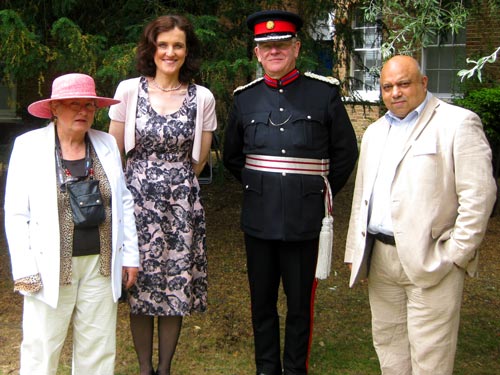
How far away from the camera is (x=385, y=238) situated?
321 cm

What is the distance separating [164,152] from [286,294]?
111cm

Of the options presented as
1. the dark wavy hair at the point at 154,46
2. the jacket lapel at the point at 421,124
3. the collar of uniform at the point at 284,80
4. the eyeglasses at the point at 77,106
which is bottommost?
the jacket lapel at the point at 421,124

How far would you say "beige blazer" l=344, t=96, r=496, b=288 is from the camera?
295cm

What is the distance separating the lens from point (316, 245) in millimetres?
3793

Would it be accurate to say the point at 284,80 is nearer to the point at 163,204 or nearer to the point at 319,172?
the point at 319,172

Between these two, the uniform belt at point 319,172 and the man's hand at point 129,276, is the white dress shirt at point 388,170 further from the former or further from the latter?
the man's hand at point 129,276

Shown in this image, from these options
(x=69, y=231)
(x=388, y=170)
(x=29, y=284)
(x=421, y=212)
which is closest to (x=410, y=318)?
(x=421, y=212)

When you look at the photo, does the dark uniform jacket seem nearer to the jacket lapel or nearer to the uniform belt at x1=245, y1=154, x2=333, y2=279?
the uniform belt at x1=245, y1=154, x2=333, y2=279

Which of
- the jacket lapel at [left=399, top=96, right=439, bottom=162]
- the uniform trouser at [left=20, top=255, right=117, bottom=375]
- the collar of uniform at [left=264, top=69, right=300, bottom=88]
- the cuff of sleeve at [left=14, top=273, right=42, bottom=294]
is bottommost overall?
the uniform trouser at [left=20, top=255, right=117, bottom=375]

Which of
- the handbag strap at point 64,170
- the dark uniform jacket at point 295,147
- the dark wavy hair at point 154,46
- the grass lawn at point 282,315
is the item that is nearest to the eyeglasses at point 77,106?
the handbag strap at point 64,170

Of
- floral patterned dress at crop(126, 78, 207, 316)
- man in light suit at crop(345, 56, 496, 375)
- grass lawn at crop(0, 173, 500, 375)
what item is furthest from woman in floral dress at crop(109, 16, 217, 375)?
man in light suit at crop(345, 56, 496, 375)

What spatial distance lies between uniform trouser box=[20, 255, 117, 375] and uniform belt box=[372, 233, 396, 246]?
134 centimetres

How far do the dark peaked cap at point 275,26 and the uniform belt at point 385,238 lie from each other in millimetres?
1211

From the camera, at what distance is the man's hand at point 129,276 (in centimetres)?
336
